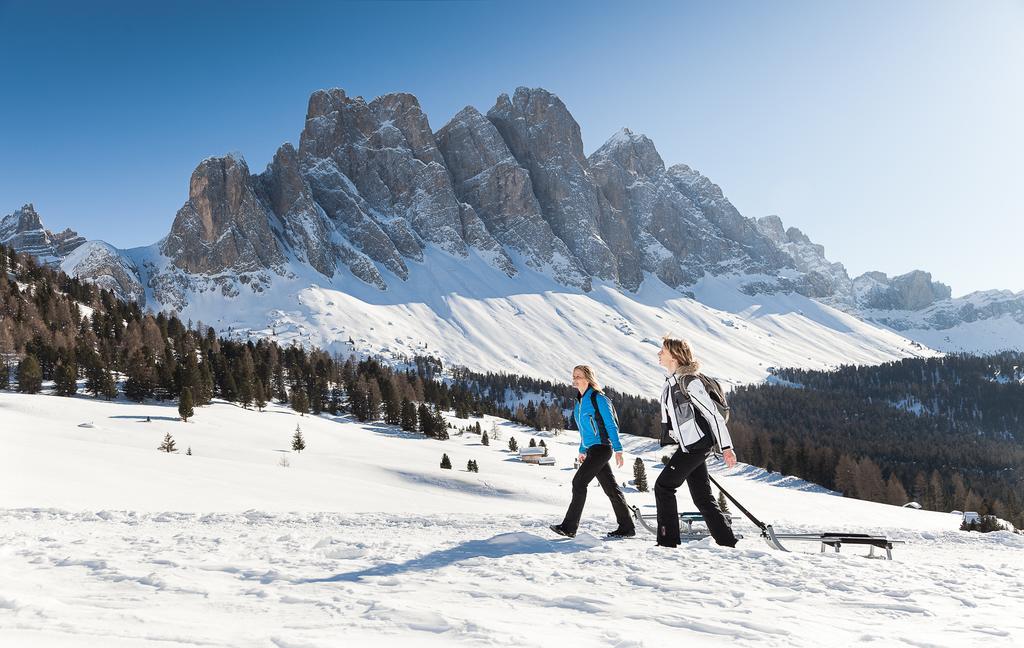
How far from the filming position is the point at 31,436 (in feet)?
96.0

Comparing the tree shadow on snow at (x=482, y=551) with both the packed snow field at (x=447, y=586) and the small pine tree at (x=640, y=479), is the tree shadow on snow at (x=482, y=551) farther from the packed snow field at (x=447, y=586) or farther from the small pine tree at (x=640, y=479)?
the small pine tree at (x=640, y=479)

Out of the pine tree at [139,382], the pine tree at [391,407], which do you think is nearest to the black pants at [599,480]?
the pine tree at [139,382]

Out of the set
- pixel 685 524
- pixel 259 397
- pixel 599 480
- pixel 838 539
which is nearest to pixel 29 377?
pixel 259 397

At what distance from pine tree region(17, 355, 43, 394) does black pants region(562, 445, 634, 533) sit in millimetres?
72006

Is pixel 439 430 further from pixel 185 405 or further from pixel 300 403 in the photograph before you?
pixel 185 405

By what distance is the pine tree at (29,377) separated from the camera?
59156 millimetres

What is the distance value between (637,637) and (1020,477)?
520 ft

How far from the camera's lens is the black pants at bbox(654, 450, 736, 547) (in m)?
8.15

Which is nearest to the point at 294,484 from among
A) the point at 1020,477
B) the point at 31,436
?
the point at 31,436

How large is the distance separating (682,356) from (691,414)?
85 cm

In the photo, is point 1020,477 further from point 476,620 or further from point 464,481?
point 476,620

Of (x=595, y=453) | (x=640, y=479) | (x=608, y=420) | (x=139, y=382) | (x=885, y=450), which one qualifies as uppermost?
(x=608, y=420)

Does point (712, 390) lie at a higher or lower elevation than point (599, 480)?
higher

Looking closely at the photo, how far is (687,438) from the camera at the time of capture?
806 cm
